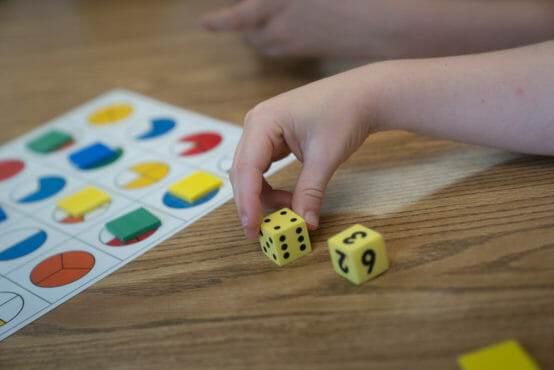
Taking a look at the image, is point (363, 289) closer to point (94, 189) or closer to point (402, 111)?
point (402, 111)

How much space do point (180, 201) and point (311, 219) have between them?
0.22 metres

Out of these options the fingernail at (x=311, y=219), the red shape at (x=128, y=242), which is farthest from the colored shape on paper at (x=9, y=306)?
the fingernail at (x=311, y=219)

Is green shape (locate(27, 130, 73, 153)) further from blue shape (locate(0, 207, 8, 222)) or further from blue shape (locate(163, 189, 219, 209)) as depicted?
blue shape (locate(163, 189, 219, 209))

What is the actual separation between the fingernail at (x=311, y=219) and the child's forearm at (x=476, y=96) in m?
0.14

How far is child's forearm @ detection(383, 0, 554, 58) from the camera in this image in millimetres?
885

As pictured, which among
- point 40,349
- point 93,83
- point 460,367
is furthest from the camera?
point 93,83

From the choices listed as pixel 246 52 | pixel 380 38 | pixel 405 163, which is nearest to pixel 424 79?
pixel 405 163

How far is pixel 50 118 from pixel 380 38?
0.64 metres

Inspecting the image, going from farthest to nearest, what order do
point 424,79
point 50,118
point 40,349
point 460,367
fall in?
point 50,118
point 424,79
point 40,349
point 460,367

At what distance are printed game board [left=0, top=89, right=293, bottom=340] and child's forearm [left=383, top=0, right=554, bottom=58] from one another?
33 centimetres

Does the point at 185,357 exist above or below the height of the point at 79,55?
below

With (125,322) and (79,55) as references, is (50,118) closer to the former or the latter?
(79,55)

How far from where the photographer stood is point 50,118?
1.10 m

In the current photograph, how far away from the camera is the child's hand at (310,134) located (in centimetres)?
65
